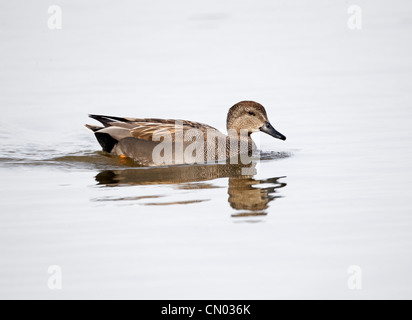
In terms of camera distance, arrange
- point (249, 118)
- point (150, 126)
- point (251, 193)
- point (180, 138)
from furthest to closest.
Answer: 1. point (249, 118)
2. point (150, 126)
3. point (180, 138)
4. point (251, 193)

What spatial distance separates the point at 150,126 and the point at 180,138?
631 millimetres

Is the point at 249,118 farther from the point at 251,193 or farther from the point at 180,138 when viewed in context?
the point at 251,193

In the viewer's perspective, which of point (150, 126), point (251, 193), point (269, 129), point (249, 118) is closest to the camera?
point (251, 193)

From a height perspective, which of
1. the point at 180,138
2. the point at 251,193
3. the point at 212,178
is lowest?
the point at 251,193

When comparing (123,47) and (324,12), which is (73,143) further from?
(324,12)

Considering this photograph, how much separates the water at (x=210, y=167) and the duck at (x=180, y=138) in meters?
0.37

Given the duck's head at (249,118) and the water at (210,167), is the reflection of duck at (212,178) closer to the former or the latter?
the water at (210,167)

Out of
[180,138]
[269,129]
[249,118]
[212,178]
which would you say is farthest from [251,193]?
[249,118]

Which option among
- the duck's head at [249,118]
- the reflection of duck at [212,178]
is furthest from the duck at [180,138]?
the reflection of duck at [212,178]

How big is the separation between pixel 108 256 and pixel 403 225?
2923 mm

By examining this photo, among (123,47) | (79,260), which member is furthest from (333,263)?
(123,47)

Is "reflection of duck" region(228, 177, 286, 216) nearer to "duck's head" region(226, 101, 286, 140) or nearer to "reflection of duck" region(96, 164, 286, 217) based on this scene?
"reflection of duck" region(96, 164, 286, 217)

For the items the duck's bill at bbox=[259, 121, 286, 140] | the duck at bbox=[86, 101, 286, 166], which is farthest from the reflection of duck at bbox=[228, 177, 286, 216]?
the duck's bill at bbox=[259, 121, 286, 140]

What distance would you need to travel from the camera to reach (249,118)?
1212cm
